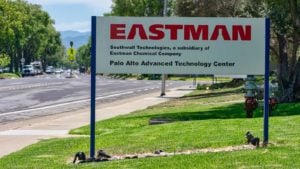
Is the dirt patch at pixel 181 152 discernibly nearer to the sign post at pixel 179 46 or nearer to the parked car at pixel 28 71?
the sign post at pixel 179 46

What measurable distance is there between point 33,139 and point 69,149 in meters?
3.46

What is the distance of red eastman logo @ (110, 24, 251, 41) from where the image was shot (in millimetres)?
10516

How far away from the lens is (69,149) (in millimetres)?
12672

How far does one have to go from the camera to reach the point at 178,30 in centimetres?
1059

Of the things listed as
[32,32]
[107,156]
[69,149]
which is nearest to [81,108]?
[69,149]

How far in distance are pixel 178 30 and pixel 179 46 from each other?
26 cm

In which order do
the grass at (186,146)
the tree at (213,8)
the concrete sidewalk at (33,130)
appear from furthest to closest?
the tree at (213,8)
the concrete sidewalk at (33,130)
the grass at (186,146)

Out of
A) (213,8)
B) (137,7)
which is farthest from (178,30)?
(137,7)

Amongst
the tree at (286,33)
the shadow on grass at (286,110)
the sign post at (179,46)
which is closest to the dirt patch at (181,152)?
the sign post at (179,46)

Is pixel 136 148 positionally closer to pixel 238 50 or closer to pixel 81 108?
pixel 238 50

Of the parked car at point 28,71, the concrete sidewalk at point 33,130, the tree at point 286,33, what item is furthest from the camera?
the parked car at point 28,71

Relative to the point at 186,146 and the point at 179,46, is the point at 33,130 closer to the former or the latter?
the point at 186,146

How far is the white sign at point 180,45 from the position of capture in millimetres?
10500

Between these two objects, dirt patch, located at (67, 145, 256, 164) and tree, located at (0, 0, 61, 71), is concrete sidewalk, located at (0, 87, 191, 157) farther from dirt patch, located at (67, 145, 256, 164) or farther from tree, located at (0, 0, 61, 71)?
tree, located at (0, 0, 61, 71)
